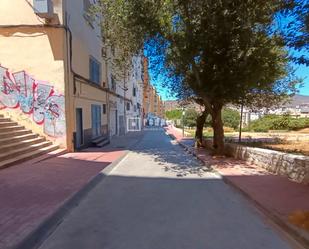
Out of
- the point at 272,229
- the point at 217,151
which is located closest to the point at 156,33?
the point at 217,151

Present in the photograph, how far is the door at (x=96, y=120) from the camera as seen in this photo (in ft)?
70.2

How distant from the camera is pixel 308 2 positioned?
17.8ft

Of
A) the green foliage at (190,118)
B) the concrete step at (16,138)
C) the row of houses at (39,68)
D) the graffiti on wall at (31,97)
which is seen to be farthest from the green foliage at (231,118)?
the concrete step at (16,138)

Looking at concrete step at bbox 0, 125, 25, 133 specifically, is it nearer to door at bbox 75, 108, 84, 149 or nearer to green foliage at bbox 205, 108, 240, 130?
door at bbox 75, 108, 84, 149

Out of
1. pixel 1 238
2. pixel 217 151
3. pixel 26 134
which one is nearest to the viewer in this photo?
pixel 1 238

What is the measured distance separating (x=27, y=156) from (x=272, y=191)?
337 inches

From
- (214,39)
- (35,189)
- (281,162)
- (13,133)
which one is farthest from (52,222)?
(214,39)

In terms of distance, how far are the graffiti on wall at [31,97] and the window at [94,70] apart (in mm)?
5922

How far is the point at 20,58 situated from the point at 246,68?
9807mm

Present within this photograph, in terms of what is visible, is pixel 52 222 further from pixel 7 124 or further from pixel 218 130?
pixel 218 130

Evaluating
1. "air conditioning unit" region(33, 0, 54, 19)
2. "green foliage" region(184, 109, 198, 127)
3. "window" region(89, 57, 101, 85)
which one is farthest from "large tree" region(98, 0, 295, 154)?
"green foliage" region(184, 109, 198, 127)

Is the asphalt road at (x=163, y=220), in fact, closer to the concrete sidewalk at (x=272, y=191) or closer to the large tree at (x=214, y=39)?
the concrete sidewalk at (x=272, y=191)

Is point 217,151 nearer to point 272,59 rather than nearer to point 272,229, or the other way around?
point 272,59

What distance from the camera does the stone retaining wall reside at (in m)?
9.05
